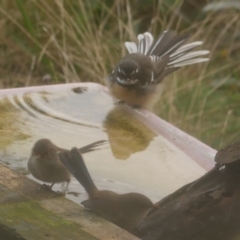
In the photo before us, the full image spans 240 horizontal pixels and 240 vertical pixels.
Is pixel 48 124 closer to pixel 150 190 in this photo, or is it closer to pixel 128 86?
pixel 150 190

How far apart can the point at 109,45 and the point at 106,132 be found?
2410mm

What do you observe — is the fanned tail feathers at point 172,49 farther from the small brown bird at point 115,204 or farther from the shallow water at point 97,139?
the small brown bird at point 115,204

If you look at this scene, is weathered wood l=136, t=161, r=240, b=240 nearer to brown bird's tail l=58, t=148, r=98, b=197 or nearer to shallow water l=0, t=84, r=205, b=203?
shallow water l=0, t=84, r=205, b=203

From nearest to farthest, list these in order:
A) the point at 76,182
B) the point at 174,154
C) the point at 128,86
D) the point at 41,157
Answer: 1. the point at 76,182
2. the point at 41,157
3. the point at 174,154
4. the point at 128,86

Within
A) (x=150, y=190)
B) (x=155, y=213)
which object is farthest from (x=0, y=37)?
(x=155, y=213)

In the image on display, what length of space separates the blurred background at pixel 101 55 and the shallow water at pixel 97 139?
4.96 feet

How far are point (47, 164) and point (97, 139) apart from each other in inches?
15.7

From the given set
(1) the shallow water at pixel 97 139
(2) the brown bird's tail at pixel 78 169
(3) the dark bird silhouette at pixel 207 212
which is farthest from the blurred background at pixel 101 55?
(3) the dark bird silhouette at pixel 207 212

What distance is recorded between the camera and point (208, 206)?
4.76 feet

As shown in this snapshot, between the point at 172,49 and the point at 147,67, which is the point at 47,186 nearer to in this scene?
the point at 147,67

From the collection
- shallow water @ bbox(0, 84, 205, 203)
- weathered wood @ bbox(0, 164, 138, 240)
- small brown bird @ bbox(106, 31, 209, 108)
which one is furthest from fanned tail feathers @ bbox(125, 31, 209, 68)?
weathered wood @ bbox(0, 164, 138, 240)

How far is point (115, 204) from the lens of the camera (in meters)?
1.58

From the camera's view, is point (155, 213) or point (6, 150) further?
point (6, 150)

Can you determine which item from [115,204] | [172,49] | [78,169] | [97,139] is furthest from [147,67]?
[115,204]
